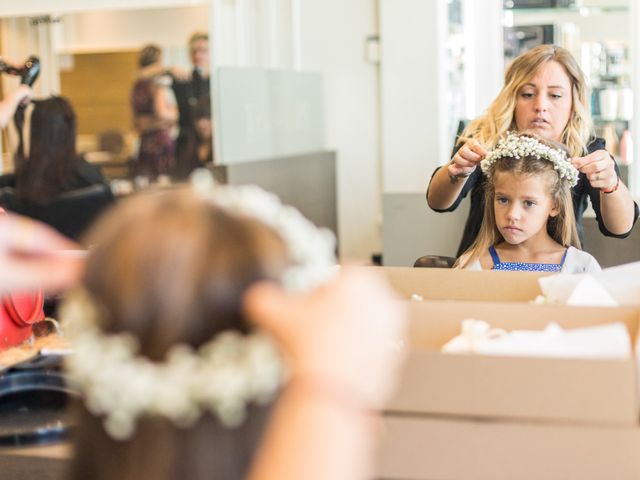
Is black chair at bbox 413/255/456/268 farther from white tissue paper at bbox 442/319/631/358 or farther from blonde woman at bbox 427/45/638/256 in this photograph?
white tissue paper at bbox 442/319/631/358

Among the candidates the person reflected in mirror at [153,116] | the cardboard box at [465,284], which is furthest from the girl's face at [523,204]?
the person reflected in mirror at [153,116]

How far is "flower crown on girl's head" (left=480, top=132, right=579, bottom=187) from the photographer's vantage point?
255 centimetres

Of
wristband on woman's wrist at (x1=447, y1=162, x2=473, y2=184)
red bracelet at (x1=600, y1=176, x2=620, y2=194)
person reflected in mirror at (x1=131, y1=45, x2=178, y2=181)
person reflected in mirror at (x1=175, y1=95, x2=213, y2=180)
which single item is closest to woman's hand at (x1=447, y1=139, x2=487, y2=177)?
wristband on woman's wrist at (x1=447, y1=162, x2=473, y2=184)

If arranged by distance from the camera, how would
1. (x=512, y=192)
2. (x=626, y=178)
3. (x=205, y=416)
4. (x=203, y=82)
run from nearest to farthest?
(x=205, y=416) → (x=512, y=192) → (x=626, y=178) → (x=203, y=82)

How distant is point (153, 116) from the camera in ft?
24.2

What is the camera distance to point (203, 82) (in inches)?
276

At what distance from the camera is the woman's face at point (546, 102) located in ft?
8.89

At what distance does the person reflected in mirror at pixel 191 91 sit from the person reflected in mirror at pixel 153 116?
0.08 metres

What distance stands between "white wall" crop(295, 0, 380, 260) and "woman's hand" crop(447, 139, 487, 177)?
3918 mm

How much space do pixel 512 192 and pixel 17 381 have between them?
4.68ft

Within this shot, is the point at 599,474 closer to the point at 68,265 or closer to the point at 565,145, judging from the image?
the point at 68,265

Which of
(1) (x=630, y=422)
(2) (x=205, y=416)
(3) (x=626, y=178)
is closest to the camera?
(2) (x=205, y=416)

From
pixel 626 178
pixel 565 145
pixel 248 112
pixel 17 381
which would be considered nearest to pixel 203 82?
pixel 248 112

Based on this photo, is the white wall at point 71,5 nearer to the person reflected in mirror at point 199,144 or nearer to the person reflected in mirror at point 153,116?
the person reflected in mirror at point 199,144
